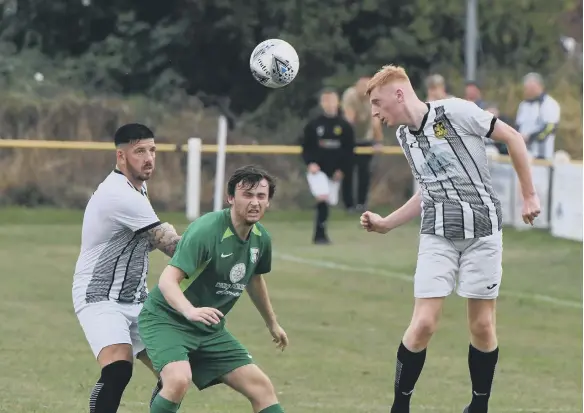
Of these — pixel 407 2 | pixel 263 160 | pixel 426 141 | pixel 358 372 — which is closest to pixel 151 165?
pixel 426 141

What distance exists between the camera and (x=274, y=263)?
1834 centimetres

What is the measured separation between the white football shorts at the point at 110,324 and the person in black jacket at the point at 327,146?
12.2 meters

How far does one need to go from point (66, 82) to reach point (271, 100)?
12.6ft

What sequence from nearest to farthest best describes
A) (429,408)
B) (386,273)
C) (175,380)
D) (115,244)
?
(175,380)
(115,244)
(429,408)
(386,273)

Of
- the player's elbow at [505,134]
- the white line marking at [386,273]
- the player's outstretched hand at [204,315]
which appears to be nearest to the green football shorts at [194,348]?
the player's outstretched hand at [204,315]

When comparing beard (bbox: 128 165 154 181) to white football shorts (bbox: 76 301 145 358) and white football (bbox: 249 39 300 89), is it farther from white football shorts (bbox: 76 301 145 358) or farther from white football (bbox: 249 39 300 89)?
white football (bbox: 249 39 300 89)

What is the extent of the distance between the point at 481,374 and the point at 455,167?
Answer: 48.3 inches

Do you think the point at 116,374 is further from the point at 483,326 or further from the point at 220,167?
the point at 220,167

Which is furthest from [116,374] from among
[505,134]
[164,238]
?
[505,134]

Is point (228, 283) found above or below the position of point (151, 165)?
below

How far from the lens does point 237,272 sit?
26.2 ft

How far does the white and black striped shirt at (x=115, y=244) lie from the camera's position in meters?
8.34

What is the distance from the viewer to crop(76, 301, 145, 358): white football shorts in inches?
322

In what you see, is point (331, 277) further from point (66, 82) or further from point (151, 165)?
point (66, 82)
